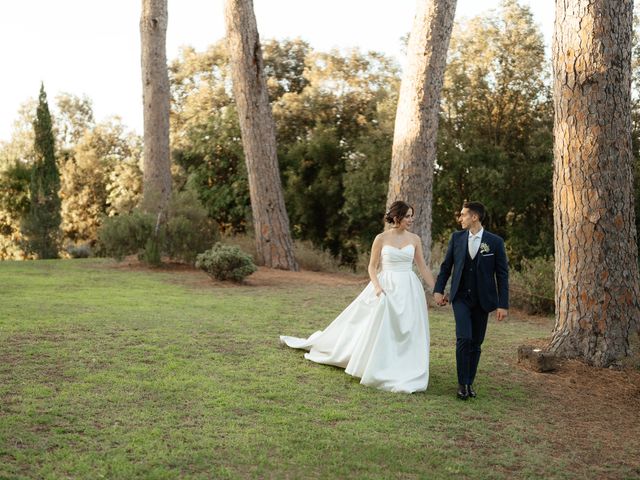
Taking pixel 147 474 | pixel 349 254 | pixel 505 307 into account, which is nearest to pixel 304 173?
pixel 349 254

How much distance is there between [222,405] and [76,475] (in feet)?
6.10

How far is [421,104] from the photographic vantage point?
1510cm

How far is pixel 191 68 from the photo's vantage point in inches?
1400

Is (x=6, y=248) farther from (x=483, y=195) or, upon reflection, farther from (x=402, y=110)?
(x=402, y=110)

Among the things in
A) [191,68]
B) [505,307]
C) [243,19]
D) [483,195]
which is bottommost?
[505,307]

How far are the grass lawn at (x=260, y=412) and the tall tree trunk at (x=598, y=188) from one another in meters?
0.53

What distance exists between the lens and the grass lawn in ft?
17.4

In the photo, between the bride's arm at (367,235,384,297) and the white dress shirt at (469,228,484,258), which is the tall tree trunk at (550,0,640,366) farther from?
the bride's arm at (367,235,384,297)

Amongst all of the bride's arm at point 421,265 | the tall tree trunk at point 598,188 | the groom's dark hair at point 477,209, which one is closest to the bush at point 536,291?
the tall tree trunk at point 598,188

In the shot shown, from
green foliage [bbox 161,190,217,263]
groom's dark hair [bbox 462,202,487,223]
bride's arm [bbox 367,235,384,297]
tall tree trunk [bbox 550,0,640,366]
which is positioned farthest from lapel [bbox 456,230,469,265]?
green foliage [bbox 161,190,217,263]

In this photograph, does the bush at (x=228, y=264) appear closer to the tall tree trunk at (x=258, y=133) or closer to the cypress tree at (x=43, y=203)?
the tall tree trunk at (x=258, y=133)

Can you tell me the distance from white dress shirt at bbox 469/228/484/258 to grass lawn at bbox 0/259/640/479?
1428 mm

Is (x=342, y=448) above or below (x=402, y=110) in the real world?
below

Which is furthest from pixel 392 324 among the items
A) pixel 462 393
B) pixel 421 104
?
pixel 421 104
